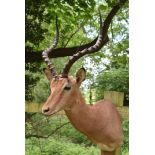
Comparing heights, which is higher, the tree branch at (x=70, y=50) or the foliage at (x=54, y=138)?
the tree branch at (x=70, y=50)

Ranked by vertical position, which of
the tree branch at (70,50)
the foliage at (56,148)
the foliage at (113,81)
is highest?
the tree branch at (70,50)

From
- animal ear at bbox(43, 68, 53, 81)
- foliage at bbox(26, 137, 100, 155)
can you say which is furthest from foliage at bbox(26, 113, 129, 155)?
animal ear at bbox(43, 68, 53, 81)

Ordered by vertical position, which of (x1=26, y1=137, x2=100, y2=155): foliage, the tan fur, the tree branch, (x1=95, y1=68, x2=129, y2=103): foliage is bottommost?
(x1=26, y1=137, x2=100, y2=155): foliage

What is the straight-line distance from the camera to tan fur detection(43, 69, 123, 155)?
2566 millimetres

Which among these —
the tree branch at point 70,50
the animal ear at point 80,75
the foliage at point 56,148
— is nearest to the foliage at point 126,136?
the foliage at point 56,148

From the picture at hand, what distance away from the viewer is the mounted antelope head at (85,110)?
2.57m

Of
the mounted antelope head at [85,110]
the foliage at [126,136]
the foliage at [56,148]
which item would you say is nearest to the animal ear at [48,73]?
the mounted antelope head at [85,110]

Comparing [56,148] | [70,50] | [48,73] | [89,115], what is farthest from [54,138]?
[70,50]

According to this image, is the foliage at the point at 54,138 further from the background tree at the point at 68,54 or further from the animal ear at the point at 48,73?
the animal ear at the point at 48,73

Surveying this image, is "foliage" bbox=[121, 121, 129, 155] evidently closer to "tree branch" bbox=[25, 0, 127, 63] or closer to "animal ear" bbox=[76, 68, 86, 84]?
"animal ear" bbox=[76, 68, 86, 84]

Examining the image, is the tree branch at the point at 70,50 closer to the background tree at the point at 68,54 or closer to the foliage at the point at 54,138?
the background tree at the point at 68,54
